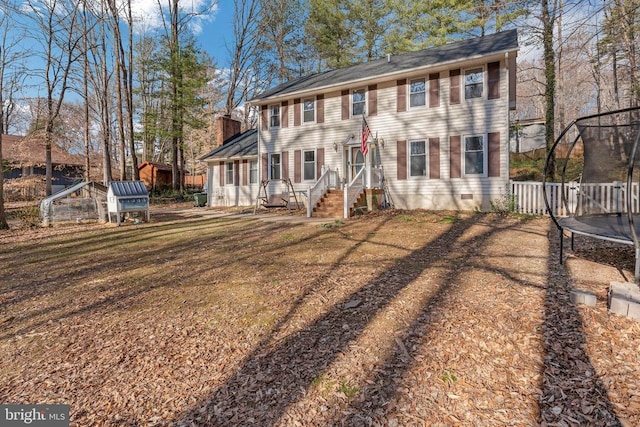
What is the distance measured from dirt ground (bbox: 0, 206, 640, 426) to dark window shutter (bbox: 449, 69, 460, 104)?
7.73m

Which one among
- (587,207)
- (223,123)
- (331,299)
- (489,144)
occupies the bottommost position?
(331,299)

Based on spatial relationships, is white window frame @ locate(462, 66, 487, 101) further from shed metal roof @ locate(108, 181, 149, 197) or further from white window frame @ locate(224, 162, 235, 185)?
white window frame @ locate(224, 162, 235, 185)

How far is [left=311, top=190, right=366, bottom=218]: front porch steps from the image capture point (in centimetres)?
1209

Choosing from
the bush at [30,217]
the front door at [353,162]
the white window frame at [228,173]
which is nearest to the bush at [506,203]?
the front door at [353,162]

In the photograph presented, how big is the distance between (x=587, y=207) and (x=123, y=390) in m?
7.06

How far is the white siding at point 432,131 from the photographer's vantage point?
11.6 m

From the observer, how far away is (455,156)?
12.3m

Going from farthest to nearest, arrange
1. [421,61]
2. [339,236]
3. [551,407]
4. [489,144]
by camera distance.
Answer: [421,61] → [489,144] → [339,236] → [551,407]

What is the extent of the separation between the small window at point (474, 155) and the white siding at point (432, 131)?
7.9 inches

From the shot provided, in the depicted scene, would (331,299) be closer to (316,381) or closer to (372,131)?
(316,381)

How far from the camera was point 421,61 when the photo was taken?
13273 millimetres

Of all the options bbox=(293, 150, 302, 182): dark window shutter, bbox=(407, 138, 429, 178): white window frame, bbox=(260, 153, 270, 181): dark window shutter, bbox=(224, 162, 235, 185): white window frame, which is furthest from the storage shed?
bbox=(407, 138, 429, 178): white window frame

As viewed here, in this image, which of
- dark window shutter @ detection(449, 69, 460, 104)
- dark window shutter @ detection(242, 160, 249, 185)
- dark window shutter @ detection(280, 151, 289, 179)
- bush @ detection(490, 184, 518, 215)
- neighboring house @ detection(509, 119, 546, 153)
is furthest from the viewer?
neighboring house @ detection(509, 119, 546, 153)

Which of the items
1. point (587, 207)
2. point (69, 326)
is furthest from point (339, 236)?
point (69, 326)
